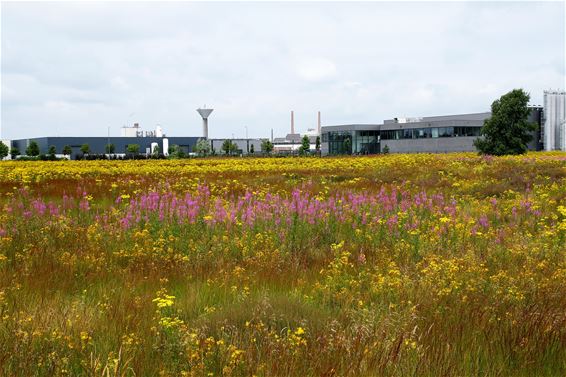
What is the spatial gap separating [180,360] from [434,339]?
1881 millimetres

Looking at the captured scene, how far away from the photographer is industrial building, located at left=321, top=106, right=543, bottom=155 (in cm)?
9225

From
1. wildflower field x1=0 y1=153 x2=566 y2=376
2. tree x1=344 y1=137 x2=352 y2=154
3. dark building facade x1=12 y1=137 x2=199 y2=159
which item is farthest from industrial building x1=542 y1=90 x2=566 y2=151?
wildflower field x1=0 y1=153 x2=566 y2=376

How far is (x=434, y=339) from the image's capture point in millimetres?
3830

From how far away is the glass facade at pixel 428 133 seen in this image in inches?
3647

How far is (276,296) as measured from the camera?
4.85 metres

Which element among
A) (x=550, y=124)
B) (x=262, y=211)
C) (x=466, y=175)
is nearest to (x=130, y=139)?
(x=550, y=124)

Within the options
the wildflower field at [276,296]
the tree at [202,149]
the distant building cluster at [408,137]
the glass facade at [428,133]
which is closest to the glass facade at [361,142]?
the distant building cluster at [408,137]

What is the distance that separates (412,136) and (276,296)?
99424mm

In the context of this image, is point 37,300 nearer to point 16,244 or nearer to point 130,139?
point 16,244

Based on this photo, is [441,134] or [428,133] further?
[428,133]

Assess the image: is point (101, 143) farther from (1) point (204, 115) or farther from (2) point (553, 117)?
(2) point (553, 117)

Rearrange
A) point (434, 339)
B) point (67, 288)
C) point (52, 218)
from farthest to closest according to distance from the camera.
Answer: point (52, 218)
point (67, 288)
point (434, 339)

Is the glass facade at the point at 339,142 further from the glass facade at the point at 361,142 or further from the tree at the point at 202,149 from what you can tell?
the tree at the point at 202,149

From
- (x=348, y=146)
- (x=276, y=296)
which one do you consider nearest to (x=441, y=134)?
(x=348, y=146)
